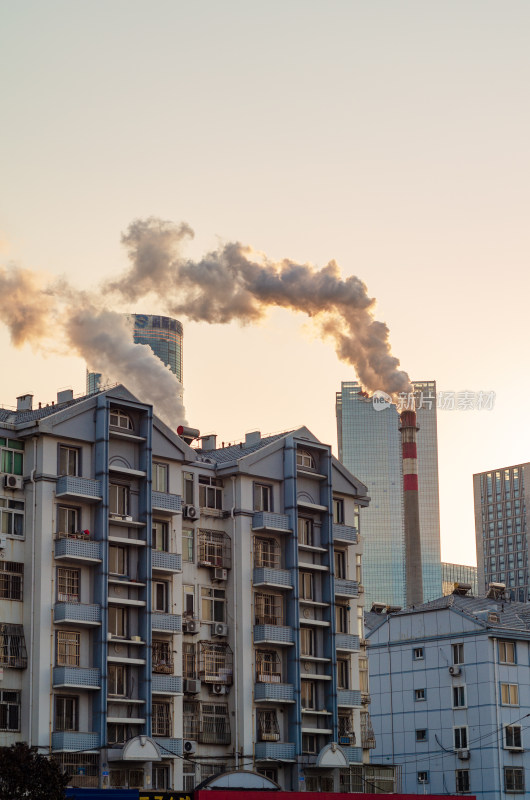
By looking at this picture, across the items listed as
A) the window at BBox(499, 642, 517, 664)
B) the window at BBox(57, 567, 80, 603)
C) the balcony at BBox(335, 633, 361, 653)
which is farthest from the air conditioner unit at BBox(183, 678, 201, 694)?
the window at BBox(499, 642, 517, 664)

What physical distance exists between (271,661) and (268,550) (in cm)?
736

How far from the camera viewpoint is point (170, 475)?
3558 inches

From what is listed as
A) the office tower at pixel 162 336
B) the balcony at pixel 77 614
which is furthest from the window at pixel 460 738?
the office tower at pixel 162 336

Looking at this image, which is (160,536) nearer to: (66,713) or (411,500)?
(66,713)

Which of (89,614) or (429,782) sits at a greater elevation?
(89,614)

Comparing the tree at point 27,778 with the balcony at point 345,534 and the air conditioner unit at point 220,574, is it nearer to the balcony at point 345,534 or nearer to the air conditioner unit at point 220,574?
the air conditioner unit at point 220,574

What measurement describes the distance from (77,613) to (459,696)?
3965 centimetres

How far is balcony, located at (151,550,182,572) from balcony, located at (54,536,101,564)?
4755 millimetres

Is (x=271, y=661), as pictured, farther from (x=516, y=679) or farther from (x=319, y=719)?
(x=516, y=679)

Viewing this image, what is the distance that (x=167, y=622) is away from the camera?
86250 millimetres

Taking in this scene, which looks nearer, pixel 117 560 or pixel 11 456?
pixel 11 456

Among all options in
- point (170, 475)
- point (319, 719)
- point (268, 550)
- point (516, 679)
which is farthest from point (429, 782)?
point (170, 475)

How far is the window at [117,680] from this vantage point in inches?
3268

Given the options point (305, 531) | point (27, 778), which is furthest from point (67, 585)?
point (305, 531)
